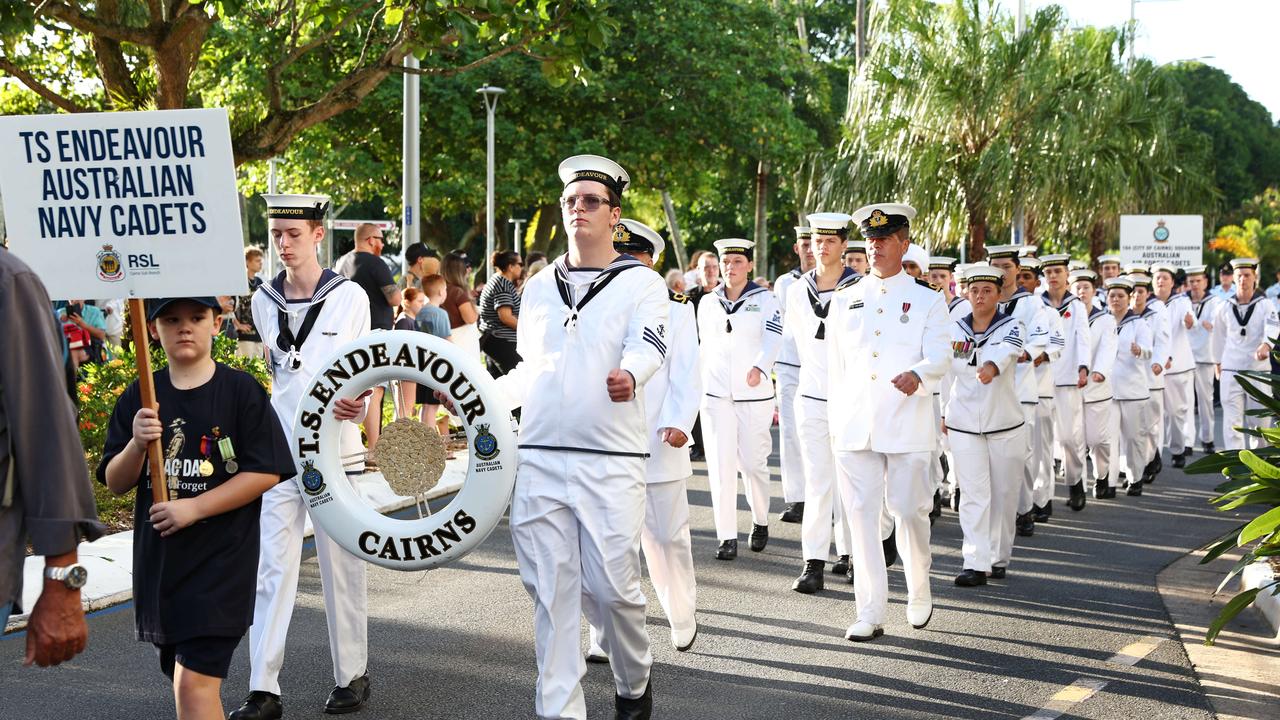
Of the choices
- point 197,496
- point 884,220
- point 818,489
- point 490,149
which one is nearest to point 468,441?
point 197,496

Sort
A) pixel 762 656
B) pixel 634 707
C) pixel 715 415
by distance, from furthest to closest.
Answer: pixel 715 415 < pixel 762 656 < pixel 634 707

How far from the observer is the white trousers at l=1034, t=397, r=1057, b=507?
463 inches

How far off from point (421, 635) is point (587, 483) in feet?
7.99

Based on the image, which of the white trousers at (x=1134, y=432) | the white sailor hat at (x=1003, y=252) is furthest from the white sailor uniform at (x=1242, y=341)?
the white sailor hat at (x=1003, y=252)

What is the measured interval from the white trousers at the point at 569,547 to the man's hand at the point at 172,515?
142 centimetres

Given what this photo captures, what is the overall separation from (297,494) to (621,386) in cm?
Result: 169

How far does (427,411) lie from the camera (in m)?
13.8

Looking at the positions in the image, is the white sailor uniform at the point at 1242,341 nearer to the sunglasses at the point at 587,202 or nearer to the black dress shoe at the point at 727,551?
the black dress shoe at the point at 727,551

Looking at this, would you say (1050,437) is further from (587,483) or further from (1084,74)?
(1084,74)

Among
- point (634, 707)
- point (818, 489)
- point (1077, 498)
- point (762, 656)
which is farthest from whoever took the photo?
point (1077, 498)

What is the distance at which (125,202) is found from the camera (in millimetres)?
4445

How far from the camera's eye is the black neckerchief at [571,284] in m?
5.41

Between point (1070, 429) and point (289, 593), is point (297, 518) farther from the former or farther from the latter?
point (1070, 429)

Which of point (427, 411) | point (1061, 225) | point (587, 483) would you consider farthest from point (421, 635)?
point (1061, 225)
